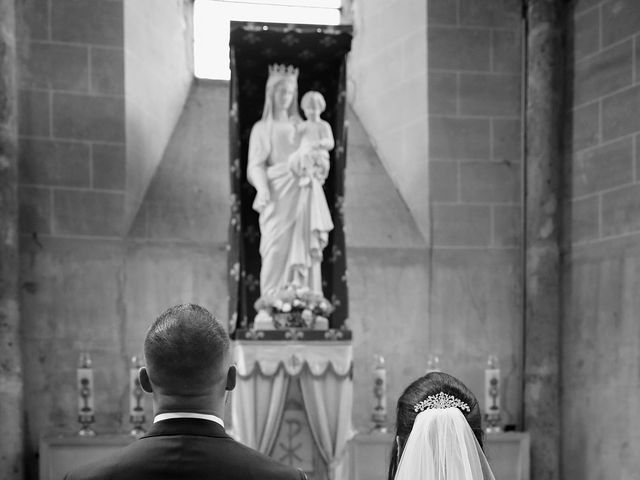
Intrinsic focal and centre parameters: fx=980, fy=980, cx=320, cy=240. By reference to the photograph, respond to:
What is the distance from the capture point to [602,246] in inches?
307

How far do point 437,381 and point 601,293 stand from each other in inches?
211

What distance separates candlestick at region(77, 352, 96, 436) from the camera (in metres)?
7.32

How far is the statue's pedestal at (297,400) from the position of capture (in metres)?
6.70

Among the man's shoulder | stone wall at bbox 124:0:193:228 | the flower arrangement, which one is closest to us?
the man's shoulder

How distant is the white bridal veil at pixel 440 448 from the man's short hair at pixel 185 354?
0.98 m

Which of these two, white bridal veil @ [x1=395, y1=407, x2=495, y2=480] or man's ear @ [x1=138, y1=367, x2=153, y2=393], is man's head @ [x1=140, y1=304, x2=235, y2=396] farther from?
white bridal veil @ [x1=395, y1=407, x2=495, y2=480]

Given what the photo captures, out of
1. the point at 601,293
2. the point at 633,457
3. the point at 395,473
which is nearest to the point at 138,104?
the point at 601,293

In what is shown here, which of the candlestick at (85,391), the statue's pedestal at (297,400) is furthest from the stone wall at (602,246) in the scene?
the candlestick at (85,391)

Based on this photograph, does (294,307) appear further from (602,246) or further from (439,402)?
(439,402)

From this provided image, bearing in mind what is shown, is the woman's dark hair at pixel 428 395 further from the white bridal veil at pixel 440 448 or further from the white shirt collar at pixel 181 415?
the white shirt collar at pixel 181 415

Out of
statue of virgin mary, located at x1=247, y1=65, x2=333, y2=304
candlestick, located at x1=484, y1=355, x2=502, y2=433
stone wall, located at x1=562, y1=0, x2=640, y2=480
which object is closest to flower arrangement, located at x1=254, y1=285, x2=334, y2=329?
statue of virgin mary, located at x1=247, y1=65, x2=333, y2=304

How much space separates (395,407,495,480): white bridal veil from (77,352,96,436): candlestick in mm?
4935

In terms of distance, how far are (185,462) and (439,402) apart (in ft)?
3.56

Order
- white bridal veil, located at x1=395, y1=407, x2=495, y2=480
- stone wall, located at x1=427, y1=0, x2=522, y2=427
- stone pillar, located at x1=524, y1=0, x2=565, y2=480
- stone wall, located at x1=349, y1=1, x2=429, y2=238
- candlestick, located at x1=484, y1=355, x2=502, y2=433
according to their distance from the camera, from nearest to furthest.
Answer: white bridal veil, located at x1=395, y1=407, x2=495, y2=480
candlestick, located at x1=484, y1=355, x2=502, y2=433
stone pillar, located at x1=524, y1=0, x2=565, y2=480
stone wall, located at x1=427, y1=0, x2=522, y2=427
stone wall, located at x1=349, y1=1, x2=429, y2=238
